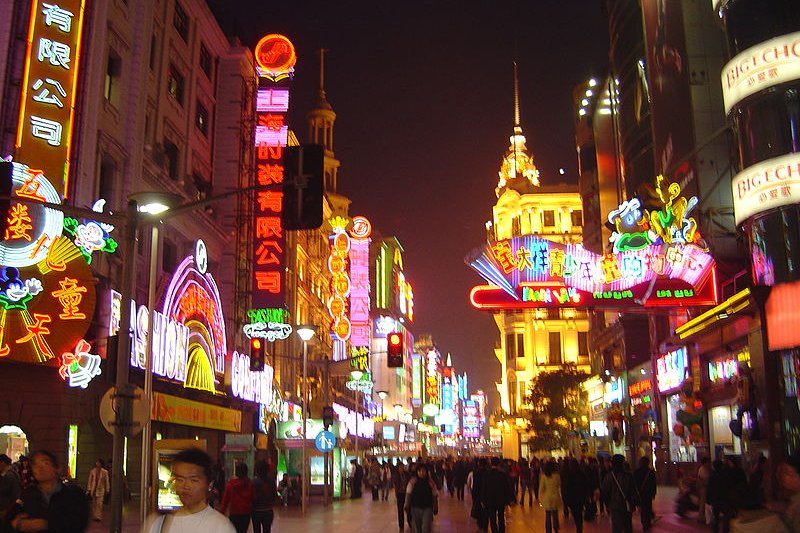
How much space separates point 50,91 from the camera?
74.0 feet

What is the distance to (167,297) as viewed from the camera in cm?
3030

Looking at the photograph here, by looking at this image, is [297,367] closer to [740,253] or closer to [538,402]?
[538,402]

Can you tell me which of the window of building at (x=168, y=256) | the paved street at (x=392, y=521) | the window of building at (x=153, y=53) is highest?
the window of building at (x=153, y=53)

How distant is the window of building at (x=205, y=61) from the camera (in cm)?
3997

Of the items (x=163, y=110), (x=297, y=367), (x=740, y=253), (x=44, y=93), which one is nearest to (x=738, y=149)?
(x=740, y=253)

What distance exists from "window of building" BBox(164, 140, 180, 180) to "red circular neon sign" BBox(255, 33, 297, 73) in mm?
9614

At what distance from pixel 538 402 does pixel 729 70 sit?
46585mm

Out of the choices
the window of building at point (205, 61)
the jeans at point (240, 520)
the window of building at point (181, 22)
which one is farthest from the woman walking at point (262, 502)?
the window of building at point (205, 61)

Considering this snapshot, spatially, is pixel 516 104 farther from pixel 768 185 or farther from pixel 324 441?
pixel 768 185

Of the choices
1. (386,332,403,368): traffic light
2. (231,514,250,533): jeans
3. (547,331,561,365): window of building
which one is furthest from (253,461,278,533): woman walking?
(547,331,561,365): window of building

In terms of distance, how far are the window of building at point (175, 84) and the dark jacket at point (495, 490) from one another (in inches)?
887

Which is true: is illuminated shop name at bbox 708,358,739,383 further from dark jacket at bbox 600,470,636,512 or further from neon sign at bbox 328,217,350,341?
neon sign at bbox 328,217,350,341

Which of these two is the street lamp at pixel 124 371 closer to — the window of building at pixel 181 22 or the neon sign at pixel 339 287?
the window of building at pixel 181 22

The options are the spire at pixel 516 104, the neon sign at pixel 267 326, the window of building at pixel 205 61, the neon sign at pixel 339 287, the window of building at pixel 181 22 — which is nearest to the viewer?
the window of building at pixel 181 22
